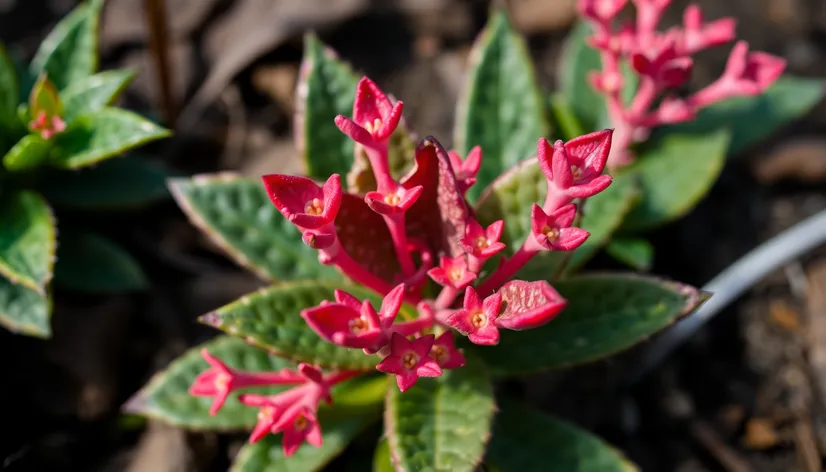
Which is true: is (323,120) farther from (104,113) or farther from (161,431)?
(161,431)

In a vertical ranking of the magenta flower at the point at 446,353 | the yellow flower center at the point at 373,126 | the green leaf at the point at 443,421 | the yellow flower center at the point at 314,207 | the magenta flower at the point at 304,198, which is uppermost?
the yellow flower center at the point at 373,126

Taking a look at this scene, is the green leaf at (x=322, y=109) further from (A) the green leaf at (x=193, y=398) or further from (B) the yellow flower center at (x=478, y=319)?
(B) the yellow flower center at (x=478, y=319)

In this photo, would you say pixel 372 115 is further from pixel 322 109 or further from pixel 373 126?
pixel 322 109

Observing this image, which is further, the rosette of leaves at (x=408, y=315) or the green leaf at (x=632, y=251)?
the green leaf at (x=632, y=251)

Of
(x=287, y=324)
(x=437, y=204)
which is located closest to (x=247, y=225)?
(x=287, y=324)

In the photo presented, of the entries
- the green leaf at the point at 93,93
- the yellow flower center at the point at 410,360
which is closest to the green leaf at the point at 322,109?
the green leaf at the point at 93,93

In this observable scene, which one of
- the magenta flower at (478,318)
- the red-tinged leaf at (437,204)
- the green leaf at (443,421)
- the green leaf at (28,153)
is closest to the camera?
the magenta flower at (478,318)

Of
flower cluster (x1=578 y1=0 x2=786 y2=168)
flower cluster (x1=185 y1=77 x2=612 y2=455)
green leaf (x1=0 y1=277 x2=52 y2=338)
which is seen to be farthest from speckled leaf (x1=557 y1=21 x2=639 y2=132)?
green leaf (x1=0 y1=277 x2=52 y2=338)
